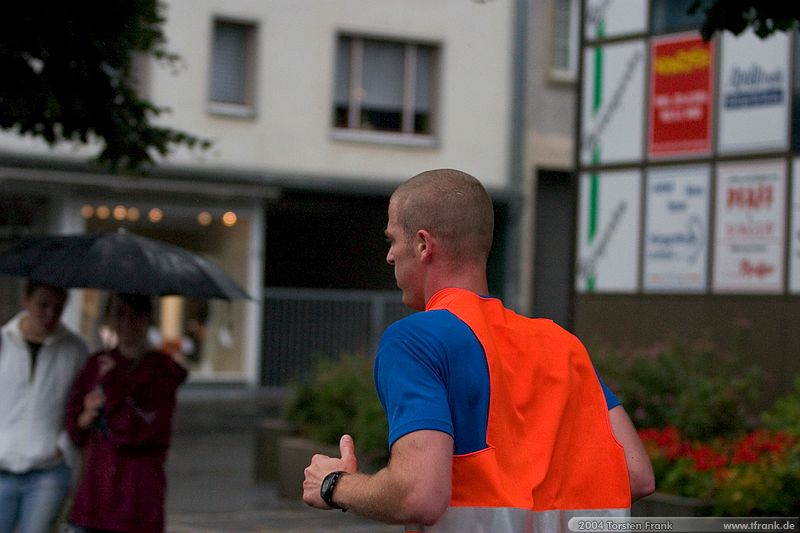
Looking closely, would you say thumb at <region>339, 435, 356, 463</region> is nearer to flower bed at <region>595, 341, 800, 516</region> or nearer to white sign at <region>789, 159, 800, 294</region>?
flower bed at <region>595, 341, 800, 516</region>

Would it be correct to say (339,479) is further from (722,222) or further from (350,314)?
(350,314)

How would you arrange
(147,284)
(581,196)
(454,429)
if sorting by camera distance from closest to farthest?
(454,429), (147,284), (581,196)

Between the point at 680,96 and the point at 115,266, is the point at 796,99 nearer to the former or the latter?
the point at 680,96

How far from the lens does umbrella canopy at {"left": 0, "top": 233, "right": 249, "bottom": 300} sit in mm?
5852

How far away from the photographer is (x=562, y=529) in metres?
2.93

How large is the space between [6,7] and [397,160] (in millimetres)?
17008

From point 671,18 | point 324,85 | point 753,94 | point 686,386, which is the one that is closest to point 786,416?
point 686,386

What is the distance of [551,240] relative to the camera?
25.2m

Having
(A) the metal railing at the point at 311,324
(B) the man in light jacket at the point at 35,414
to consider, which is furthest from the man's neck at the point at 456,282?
(A) the metal railing at the point at 311,324

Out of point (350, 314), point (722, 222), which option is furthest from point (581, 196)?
point (350, 314)

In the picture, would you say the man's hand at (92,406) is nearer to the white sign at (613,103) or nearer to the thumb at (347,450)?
the thumb at (347,450)

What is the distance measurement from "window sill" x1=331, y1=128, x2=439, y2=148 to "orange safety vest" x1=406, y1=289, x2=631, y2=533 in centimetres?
2025

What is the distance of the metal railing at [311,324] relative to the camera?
20656 millimetres

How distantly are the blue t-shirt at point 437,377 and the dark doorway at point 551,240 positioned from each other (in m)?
22.1
